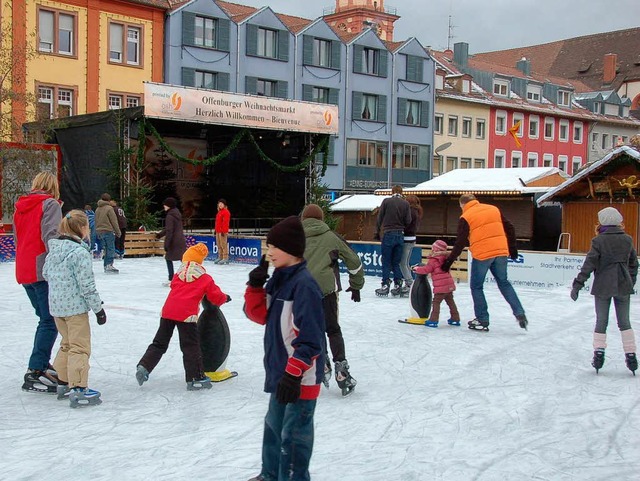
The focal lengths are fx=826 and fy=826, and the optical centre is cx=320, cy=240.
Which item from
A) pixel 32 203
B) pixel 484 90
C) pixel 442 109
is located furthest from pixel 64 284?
pixel 484 90

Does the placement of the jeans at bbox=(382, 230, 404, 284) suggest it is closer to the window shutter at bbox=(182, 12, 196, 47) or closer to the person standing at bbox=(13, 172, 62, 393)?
the person standing at bbox=(13, 172, 62, 393)

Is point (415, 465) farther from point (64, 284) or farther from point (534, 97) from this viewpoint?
point (534, 97)

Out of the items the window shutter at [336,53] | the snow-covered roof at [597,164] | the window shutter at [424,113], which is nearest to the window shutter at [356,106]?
the window shutter at [336,53]

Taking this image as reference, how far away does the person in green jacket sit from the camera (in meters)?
6.36

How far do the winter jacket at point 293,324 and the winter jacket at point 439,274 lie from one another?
6.19 metres

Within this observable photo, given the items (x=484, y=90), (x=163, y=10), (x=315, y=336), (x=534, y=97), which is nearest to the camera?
(x=315, y=336)

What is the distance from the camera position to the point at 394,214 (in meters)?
13.0

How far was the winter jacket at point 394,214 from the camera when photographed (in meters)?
13.0

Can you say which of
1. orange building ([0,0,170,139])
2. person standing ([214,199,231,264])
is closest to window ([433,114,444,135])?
orange building ([0,0,170,139])

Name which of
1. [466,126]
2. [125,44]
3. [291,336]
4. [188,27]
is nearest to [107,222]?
[291,336]

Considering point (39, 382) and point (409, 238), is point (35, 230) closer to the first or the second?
point (39, 382)

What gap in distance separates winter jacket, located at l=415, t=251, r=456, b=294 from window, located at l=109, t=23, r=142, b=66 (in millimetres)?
26744

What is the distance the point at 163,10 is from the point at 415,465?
110ft

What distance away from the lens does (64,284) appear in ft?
19.4
